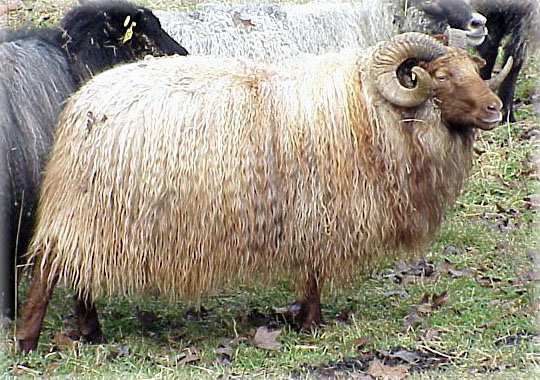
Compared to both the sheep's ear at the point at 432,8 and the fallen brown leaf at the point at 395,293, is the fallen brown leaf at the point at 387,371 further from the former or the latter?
the sheep's ear at the point at 432,8

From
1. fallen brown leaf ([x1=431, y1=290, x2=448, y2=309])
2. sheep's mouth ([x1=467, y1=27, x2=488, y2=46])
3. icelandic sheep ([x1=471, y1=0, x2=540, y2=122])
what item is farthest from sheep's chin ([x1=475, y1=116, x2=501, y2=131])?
icelandic sheep ([x1=471, y1=0, x2=540, y2=122])

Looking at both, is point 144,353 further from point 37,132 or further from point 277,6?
point 277,6

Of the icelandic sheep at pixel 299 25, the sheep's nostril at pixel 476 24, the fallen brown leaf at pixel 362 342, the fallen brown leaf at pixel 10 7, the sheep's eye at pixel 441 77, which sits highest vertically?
the sheep's eye at pixel 441 77

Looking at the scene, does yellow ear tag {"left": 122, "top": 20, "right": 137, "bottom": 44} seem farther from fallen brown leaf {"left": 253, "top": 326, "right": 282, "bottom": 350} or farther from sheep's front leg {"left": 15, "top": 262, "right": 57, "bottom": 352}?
fallen brown leaf {"left": 253, "top": 326, "right": 282, "bottom": 350}

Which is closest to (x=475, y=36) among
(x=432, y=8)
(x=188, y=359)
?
(x=432, y=8)

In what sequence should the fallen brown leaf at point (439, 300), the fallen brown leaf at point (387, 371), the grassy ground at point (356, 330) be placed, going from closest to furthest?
the fallen brown leaf at point (387, 371)
the grassy ground at point (356, 330)
the fallen brown leaf at point (439, 300)

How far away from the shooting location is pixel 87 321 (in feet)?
18.8

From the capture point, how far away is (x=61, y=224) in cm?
538

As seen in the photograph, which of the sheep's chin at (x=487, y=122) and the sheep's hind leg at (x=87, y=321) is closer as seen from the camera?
the sheep's chin at (x=487, y=122)

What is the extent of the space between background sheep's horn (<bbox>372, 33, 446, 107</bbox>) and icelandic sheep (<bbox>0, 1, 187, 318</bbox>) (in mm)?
1999

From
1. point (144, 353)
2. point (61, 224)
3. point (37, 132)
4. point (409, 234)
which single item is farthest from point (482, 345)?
point (37, 132)

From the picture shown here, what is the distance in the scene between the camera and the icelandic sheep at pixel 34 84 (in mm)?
5559

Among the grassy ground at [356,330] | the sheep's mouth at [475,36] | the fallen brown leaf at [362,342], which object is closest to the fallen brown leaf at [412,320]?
the grassy ground at [356,330]

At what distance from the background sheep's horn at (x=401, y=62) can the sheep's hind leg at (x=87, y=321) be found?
85.3 inches
